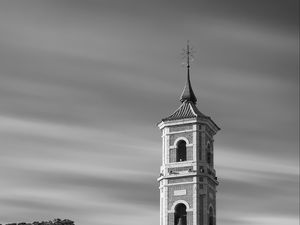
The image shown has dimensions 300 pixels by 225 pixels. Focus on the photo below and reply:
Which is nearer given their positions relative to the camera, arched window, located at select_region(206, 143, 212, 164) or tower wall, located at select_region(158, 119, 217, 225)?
tower wall, located at select_region(158, 119, 217, 225)

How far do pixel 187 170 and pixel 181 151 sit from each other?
2.46 meters

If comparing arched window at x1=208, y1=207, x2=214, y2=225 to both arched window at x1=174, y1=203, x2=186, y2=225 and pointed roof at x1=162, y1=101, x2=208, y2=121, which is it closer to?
arched window at x1=174, y1=203, x2=186, y2=225

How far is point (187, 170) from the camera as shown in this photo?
86.5 meters

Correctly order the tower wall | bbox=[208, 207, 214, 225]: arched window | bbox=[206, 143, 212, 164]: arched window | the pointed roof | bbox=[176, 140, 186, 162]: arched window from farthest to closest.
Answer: bbox=[206, 143, 212, 164]: arched window < the pointed roof < bbox=[176, 140, 186, 162]: arched window < bbox=[208, 207, 214, 225]: arched window < the tower wall

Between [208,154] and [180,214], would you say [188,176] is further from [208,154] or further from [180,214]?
[208,154]

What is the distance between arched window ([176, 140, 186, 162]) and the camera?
8775 centimetres

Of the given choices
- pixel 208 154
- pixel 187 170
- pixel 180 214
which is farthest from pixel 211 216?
pixel 208 154

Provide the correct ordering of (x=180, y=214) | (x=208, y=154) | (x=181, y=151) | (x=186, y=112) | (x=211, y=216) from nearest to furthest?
(x=180, y=214) → (x=211, y=216) → (x=181, y=151) → (x=186, y=112) → (x=208, y=154)

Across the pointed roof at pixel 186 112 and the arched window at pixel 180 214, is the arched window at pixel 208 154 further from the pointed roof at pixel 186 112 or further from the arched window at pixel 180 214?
the arched window at pixel 180 214

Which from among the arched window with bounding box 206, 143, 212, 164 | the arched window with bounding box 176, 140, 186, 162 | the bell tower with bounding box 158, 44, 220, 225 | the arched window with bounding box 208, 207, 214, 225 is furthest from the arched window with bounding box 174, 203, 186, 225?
the arched window with bounding box 206, 143, 212, 164

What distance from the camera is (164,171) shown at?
287 feet

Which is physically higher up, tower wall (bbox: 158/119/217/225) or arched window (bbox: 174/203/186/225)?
tower wall (bbox: 158/119/217/225)

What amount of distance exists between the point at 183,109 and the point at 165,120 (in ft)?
7.47

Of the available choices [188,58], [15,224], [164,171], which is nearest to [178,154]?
[164,171]
